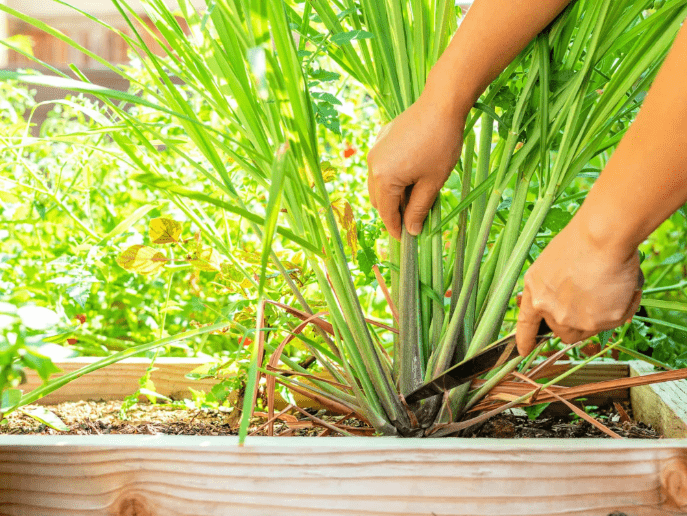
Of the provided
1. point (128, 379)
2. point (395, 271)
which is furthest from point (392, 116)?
point (128, 379)

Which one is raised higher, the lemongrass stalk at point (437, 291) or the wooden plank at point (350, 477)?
the lemongrass stalk at point (437, 291)

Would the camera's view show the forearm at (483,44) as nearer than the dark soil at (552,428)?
Yes

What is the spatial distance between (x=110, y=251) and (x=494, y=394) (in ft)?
2.39

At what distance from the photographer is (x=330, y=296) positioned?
0.64 meters

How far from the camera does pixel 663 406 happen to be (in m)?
0.83

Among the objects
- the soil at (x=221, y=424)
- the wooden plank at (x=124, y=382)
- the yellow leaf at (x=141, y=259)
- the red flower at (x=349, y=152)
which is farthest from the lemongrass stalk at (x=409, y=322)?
the red flower at (x=349, y=152)

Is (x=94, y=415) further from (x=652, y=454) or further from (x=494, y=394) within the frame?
(x=652, y=454)

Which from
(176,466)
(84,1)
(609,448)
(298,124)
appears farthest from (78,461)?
(84,1)

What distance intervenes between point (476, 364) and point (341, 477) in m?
0.19

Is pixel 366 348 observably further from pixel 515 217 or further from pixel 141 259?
pixel 141 259

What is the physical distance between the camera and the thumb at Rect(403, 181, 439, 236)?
0.65 meters

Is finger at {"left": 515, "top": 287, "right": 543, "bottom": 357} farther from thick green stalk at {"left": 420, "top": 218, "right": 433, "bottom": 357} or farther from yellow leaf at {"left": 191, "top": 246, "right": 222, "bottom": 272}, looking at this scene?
yellow leaf at {"left": 191, "top": 246, "right": 222, "bottom": 272}

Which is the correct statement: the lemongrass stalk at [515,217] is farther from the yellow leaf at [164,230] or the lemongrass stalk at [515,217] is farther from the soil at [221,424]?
the yellow leaf at [164,230]

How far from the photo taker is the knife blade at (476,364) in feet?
1.96
